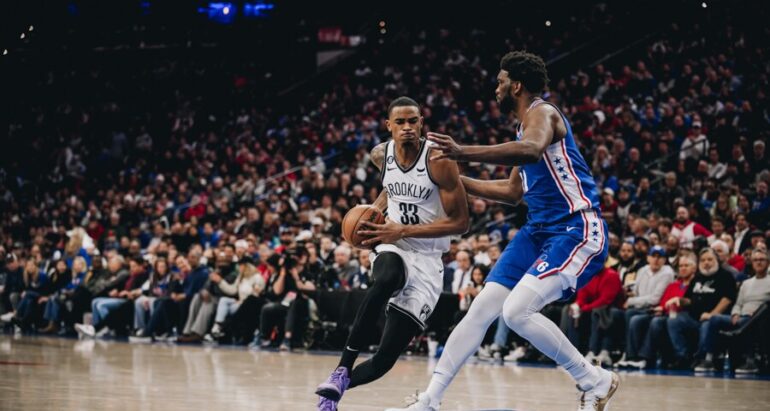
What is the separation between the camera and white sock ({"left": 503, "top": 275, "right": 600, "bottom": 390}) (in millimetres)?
5695

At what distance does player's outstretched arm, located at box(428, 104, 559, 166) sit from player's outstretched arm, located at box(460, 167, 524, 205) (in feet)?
1.92

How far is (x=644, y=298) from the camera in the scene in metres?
11.6

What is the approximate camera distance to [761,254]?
35.7ft

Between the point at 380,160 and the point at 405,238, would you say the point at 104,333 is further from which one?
the point at 405,238

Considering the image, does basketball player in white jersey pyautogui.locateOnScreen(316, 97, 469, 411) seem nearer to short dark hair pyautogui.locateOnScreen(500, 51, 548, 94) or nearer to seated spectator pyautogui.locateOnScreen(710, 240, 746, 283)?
short dark hair pyautogui.locateOnScreen(500, 51, 548, 94)

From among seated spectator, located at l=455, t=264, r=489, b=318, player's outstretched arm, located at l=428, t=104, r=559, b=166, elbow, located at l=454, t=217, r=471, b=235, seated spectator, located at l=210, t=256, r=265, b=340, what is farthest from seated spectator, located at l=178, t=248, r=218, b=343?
player's outstretched arm, located at l=428, t=104, r=559, b=166

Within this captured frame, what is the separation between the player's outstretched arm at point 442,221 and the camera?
20.0ft

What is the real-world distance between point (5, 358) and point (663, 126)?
37.4 feet

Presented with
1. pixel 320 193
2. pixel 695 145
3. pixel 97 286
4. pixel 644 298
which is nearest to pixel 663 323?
pixel 644 298

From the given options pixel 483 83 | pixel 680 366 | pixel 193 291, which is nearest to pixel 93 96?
pixel 483 83

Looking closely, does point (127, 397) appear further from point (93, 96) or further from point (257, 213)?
point (93, 96)

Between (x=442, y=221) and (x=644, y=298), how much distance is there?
20.1 feet

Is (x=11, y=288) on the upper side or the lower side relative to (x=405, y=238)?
lower

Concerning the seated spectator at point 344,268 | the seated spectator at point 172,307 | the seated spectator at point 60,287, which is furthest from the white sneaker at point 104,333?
the seated spectator at point 344,268
